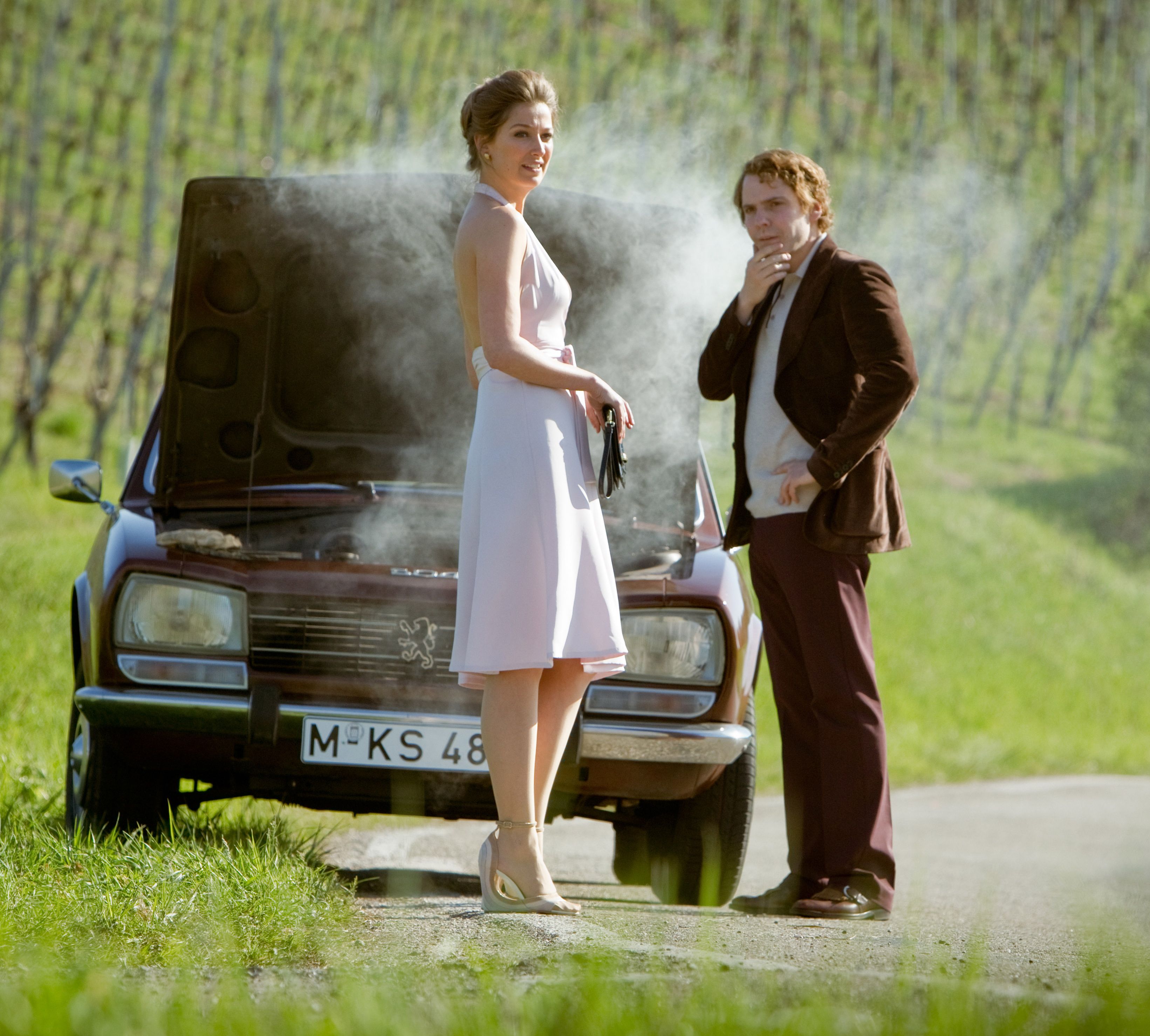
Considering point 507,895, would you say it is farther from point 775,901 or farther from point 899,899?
point 899,899

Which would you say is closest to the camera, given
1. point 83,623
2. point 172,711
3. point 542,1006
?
point 542,1006

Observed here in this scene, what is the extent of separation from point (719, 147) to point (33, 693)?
67.1 ft

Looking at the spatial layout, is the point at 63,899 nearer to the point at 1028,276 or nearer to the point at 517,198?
the point at 517,198

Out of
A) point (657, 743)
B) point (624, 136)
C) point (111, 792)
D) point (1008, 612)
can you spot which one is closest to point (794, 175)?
point (657, 743)

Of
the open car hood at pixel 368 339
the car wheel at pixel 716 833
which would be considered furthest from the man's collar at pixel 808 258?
the car wheel at pixel 716 833

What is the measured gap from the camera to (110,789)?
13.5ft

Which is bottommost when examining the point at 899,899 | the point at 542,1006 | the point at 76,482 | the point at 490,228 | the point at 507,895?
the point at 899,899

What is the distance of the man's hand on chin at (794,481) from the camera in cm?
393

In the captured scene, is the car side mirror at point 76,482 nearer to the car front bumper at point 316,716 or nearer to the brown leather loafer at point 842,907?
the car front bumper at point 316,716

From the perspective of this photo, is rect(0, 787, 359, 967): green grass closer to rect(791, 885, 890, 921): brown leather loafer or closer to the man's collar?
rect(791, 885, 890, 921): brown leather loafer

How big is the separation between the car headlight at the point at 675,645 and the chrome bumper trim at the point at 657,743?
146 millimetres

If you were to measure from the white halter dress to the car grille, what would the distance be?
648 mm

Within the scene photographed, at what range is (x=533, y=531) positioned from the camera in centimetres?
331

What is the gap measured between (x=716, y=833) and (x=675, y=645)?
1.97ft
